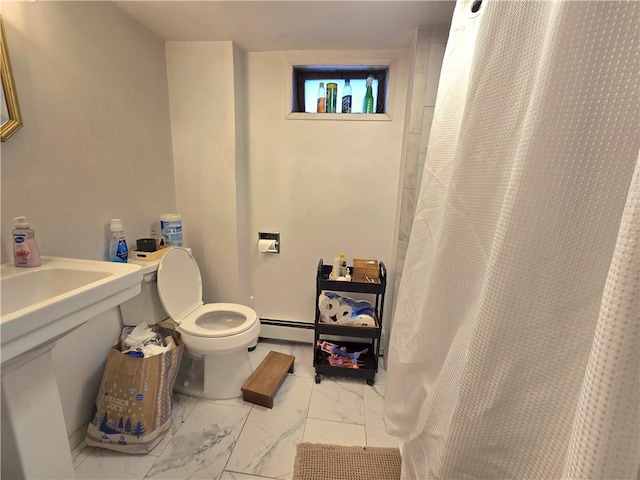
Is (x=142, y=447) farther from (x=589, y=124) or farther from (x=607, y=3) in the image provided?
(x=607, y=3)

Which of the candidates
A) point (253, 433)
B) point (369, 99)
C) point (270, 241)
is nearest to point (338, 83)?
point (369, 99)

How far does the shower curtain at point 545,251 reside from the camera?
382 mm

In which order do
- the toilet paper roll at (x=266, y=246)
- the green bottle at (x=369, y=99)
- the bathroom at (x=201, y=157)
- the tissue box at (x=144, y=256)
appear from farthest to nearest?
the toilet paper roll at (x=266, y=246) < the green bottle at (x=369, y=99) < the tissue box at (x=144, y=256) < the bathroom at (x=201, y=157)

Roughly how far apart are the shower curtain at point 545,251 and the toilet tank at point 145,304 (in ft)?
4.50

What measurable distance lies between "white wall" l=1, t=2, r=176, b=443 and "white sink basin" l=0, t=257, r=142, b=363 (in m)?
0.16

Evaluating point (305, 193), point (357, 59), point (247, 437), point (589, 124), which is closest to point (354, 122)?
point (357, 59)

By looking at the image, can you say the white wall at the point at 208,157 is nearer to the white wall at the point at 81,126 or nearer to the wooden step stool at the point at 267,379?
the white wall at the point at 81,126

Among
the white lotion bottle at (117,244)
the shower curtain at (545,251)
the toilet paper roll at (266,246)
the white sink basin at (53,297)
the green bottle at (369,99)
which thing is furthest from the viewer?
the toilet paper roll at (266,246)

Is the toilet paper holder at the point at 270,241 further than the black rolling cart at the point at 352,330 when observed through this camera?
Yes

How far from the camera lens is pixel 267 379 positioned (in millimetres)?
1613

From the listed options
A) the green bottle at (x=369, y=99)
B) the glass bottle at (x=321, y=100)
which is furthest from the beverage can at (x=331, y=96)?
the green bottle at (x=369, y=99)

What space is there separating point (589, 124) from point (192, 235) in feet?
6.36

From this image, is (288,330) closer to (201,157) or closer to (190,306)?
(190,306)

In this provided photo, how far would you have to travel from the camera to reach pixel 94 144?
1.25 metres
